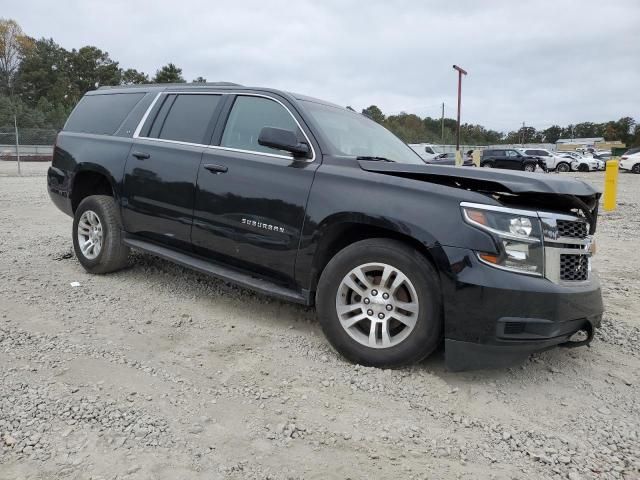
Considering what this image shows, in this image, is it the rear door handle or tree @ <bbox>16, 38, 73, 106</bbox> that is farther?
tree @ <bbox>16, 38, 73, 106</bbox>

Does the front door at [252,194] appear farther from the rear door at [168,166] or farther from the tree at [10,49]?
the tree at [10,49]

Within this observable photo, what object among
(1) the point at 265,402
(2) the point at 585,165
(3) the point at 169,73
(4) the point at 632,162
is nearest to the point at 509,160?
(4) the point at 632,162

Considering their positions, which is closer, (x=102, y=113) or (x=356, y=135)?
(x=356, y=135)

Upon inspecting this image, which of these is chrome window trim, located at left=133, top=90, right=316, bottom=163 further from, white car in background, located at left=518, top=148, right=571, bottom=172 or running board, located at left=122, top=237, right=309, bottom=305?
white car in background, located at left=518, top=148, right=571, bottom=172

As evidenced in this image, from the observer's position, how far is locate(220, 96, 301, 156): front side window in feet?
12.8

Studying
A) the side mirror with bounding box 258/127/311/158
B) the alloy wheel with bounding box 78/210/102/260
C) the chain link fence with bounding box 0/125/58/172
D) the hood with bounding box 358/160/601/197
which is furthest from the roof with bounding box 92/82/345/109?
the chain link fence with bounding box 0/125/58/172

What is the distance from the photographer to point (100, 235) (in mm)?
4922

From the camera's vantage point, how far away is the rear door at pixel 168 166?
4.21 m

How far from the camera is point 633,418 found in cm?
283

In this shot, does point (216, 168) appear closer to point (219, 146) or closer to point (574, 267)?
point (219, 146)

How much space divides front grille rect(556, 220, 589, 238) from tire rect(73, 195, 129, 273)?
3.72m

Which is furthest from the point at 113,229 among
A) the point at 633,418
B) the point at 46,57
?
the point at 46,57

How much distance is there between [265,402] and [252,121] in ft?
7.23

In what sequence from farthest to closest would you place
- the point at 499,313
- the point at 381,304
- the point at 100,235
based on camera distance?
1. the point at 100,235
2. the point at 381,304
3. the point at 499,313
